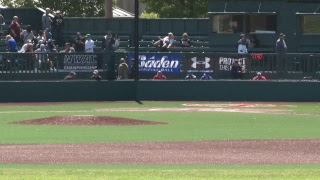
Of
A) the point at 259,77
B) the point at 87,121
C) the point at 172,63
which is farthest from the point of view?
the point at 172,63

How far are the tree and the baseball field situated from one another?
30.2 metres

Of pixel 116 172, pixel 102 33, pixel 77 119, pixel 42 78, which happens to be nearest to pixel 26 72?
pixel 42 78

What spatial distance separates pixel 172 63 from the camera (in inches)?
1302

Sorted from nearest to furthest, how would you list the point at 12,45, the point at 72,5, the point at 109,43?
the point at 12,45 < the point at 109,43 < the point at 72,5

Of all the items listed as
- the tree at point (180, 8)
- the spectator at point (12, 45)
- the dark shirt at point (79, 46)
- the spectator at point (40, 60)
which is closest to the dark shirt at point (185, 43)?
the dark shirt at point (79, 46)

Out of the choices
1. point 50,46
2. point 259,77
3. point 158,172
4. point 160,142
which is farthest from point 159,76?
point 158,172

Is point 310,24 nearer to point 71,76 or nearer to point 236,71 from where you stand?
point 236,71

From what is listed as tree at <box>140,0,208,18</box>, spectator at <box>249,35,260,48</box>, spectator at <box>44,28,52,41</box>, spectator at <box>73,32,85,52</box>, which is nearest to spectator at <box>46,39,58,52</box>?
spectator at <box>44,28,52,41</box>

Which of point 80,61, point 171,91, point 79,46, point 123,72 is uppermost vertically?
point 79,46

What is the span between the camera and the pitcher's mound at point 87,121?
23.7 meters

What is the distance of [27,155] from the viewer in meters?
17.1

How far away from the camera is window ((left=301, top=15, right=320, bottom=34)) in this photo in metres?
39.2

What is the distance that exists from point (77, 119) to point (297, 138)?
6161mm

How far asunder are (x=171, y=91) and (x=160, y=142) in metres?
13.5
